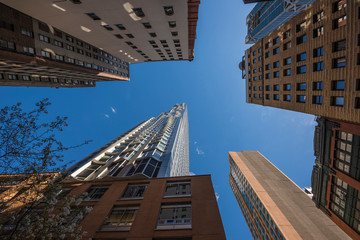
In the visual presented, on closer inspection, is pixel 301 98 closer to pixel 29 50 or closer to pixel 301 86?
pixel 301 86

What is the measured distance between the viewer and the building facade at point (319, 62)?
1627 centimetres

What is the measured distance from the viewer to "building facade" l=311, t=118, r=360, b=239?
20766mm

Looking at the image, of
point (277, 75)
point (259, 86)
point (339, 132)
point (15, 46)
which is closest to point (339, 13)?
point (277, 75)

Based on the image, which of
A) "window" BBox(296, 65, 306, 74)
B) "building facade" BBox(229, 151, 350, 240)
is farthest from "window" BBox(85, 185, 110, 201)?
"building facade" BBox(229, 151, 350, 240)

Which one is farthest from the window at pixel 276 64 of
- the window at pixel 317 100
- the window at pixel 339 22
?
the window at pixel 339 22

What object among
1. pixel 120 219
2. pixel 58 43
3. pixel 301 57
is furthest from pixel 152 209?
pixel 58 43

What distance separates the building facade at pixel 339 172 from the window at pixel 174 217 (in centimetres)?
2356

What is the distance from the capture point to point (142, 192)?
19.3 meters

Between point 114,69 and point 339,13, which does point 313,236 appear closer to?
point 339,13

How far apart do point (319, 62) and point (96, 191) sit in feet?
114

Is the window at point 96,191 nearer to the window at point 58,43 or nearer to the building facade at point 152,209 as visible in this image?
the building facade at point 152,209

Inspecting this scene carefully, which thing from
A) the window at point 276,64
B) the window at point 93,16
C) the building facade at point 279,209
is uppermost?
the window at point 93,16

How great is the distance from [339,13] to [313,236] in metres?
56.2

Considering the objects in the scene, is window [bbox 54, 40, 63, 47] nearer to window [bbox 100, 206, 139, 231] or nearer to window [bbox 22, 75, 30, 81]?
window [bbox 22, 75, 30, 81]
